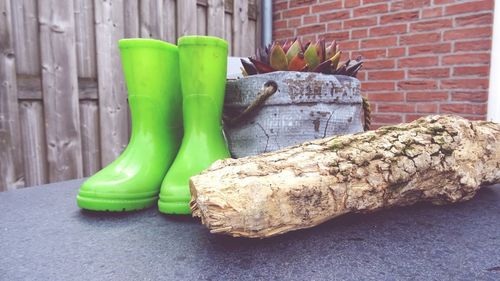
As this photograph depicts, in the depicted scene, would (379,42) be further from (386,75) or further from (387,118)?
(387,118)

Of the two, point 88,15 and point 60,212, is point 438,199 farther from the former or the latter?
point 88,15

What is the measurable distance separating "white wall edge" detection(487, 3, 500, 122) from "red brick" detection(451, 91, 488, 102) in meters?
0.02

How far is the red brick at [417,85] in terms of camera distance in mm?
1854

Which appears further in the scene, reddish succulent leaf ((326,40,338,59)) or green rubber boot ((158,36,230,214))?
reddish succulent leaf ((326,40,338,59))

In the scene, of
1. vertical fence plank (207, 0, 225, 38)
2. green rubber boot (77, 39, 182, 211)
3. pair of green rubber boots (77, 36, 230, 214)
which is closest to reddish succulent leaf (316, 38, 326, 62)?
pair of green rubber boots (77, 36, 230, 214)

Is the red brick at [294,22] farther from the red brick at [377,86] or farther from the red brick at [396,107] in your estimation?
the red brick at [396,107]

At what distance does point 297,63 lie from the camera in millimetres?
900

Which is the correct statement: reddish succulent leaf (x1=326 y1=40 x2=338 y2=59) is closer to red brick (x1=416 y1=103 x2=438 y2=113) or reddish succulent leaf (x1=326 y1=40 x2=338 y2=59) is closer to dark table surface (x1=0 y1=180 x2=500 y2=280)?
dark table surface (x1=0 y1=180 x2=500 y2=280)

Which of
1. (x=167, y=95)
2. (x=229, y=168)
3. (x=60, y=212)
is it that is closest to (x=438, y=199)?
(x=229, y=168)

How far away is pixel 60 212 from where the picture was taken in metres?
0.85

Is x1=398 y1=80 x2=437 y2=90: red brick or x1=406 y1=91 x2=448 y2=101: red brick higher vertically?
x1=398 y1=80 x2=437 y2=90: red brick

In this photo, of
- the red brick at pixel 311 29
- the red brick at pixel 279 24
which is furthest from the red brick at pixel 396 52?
the red brick at pixel 279 24

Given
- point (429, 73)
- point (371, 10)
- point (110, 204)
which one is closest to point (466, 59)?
point (429, 73)

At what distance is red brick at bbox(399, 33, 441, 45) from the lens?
72.1 inches
